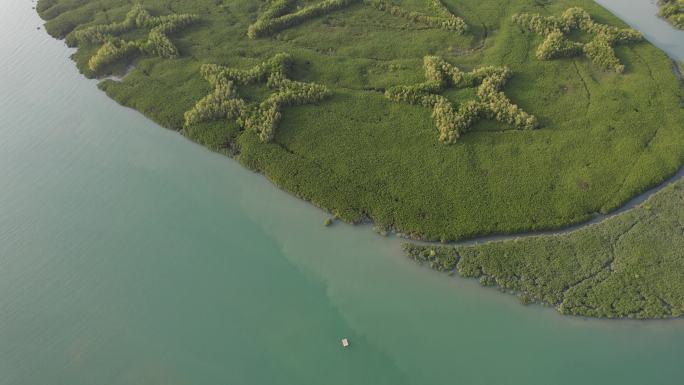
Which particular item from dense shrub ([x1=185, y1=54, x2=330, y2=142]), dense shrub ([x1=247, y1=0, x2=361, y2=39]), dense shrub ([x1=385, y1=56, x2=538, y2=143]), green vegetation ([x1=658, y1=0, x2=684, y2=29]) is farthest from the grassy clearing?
green vegetation ([x1=658, y1=0, x2=684, y2=29])

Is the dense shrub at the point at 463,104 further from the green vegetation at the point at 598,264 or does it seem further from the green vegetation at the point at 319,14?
the green vegetation at the point at 598,264

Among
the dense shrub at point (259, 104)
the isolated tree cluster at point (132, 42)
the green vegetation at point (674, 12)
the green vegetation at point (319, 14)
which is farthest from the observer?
the green vegetation at point (674, 12)

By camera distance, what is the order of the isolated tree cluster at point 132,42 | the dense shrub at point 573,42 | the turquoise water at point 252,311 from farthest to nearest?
the isolated tree cluster at point 132,42, the dense shrub at point 573,42, the turquoise water at point 252,311

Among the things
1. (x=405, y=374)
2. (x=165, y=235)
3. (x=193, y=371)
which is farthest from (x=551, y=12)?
→ (x=193, y=371)

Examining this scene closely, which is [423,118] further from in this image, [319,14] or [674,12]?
[674,12]

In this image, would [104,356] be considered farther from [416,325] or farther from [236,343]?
[416,325]

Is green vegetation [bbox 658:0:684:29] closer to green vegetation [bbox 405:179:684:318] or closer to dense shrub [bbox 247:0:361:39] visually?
green vegetation [bbox 405:179:684:318]

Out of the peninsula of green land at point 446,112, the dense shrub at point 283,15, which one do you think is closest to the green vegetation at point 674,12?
the peninsula of green land at point 446,112
